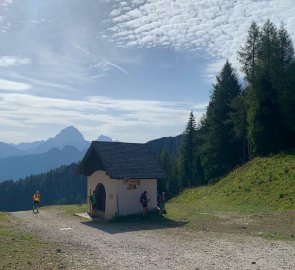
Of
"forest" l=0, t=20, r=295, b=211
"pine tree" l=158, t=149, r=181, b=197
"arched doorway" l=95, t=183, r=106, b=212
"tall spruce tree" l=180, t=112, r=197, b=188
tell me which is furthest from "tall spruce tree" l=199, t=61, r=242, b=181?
"arched doorway" l=95, t=183, r=106, b=212

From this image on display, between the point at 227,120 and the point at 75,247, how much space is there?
43568 mm

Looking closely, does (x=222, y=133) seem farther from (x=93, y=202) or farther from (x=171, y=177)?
(x=93, y=202)

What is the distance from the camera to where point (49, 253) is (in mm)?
15828

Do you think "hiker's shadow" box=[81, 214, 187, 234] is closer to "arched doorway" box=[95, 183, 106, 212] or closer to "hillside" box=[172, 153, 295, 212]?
"arched doorway" box=[95, 183, 106, 212]

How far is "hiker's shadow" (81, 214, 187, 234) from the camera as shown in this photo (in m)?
23.7

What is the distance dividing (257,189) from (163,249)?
72.1 ft

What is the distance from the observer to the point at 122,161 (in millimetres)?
29469

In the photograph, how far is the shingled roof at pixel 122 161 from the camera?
28531 mm

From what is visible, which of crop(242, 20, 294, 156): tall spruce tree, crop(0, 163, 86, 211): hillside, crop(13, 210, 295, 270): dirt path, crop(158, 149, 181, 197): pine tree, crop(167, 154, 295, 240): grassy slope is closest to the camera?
crop(13, 210, 295, 270): dirt path

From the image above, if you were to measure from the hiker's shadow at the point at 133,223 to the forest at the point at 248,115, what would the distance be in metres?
5.67

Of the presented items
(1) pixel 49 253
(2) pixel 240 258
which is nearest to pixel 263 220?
(2) pixel 240 258

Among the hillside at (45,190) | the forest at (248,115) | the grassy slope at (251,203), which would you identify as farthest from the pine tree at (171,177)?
the hillside at (45,190)

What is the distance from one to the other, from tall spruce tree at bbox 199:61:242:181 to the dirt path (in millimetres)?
38368

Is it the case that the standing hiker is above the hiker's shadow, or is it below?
above
